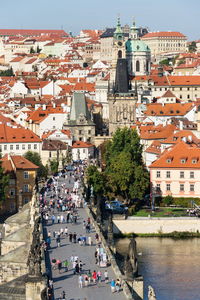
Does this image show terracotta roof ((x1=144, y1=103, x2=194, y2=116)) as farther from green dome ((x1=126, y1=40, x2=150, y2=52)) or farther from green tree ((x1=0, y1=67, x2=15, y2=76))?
green tree ((x1=0, y1=67, x2=15, y2=76))

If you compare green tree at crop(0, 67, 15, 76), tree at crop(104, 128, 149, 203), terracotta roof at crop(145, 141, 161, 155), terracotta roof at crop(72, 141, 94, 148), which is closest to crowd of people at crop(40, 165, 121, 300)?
tree at crop(104, 128, 149, 203)

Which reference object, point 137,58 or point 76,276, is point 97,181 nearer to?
point 76,276

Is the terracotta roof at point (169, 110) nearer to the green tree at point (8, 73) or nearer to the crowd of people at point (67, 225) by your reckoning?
the crowd of people at point (67, 225)

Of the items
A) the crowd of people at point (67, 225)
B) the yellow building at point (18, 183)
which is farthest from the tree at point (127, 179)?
the yellow building at point (18, 183)

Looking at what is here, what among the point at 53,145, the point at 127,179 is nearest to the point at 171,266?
the point at 127,179

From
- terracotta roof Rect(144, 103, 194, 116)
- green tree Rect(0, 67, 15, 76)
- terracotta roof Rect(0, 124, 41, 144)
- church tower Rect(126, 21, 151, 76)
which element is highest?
green tree Rect(0, 67, 15, 76)

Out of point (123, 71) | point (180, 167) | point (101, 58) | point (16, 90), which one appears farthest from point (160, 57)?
point (180, 167)
